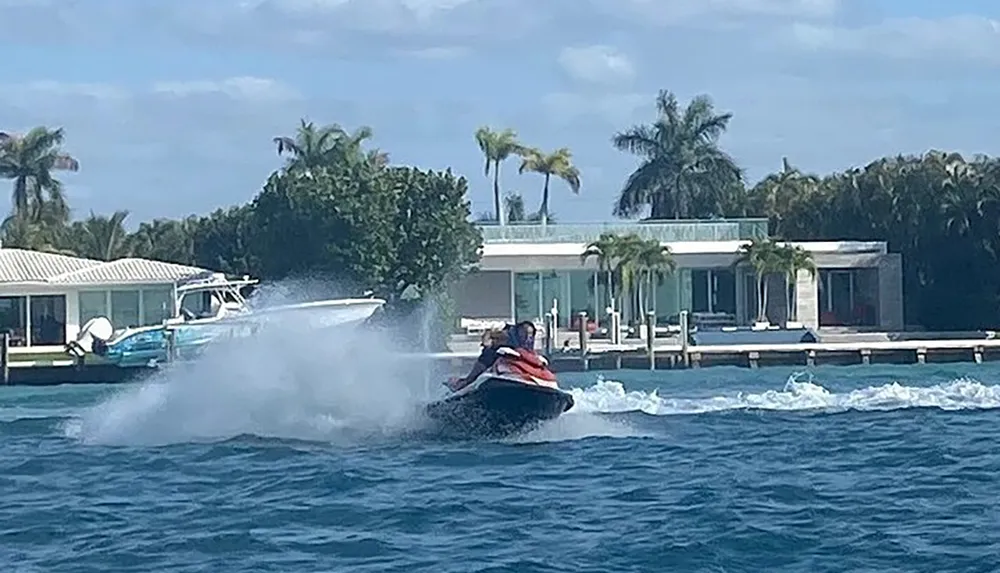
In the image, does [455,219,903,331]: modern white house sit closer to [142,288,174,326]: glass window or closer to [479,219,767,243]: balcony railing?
[479,219,767,243]: balcony railing

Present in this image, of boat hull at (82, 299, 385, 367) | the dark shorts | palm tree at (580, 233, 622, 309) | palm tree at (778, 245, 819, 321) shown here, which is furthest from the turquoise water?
palm tree at (778, 245, 819, 321)

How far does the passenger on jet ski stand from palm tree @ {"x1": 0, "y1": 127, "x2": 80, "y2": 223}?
182 feet

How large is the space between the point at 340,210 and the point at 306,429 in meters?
31.4

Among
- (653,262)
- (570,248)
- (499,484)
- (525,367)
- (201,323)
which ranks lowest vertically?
(499,484)

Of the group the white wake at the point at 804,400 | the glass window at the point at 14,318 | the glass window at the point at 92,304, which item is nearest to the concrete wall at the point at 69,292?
the glass window at the point at 92,304

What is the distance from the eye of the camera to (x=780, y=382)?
46250 mm

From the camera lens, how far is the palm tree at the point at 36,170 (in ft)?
267

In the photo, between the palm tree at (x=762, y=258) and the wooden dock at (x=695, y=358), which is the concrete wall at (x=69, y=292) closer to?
the wooden dock at (x=695, y=358)

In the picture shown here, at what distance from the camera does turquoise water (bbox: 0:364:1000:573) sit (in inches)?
689

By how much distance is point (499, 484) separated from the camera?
23.2m

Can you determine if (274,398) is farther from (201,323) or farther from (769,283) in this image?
(769,283)

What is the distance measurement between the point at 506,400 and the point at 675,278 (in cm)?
4045

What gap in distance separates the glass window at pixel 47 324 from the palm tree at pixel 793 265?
24.4m

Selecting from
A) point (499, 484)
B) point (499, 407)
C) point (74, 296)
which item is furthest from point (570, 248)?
point (499, 484)
